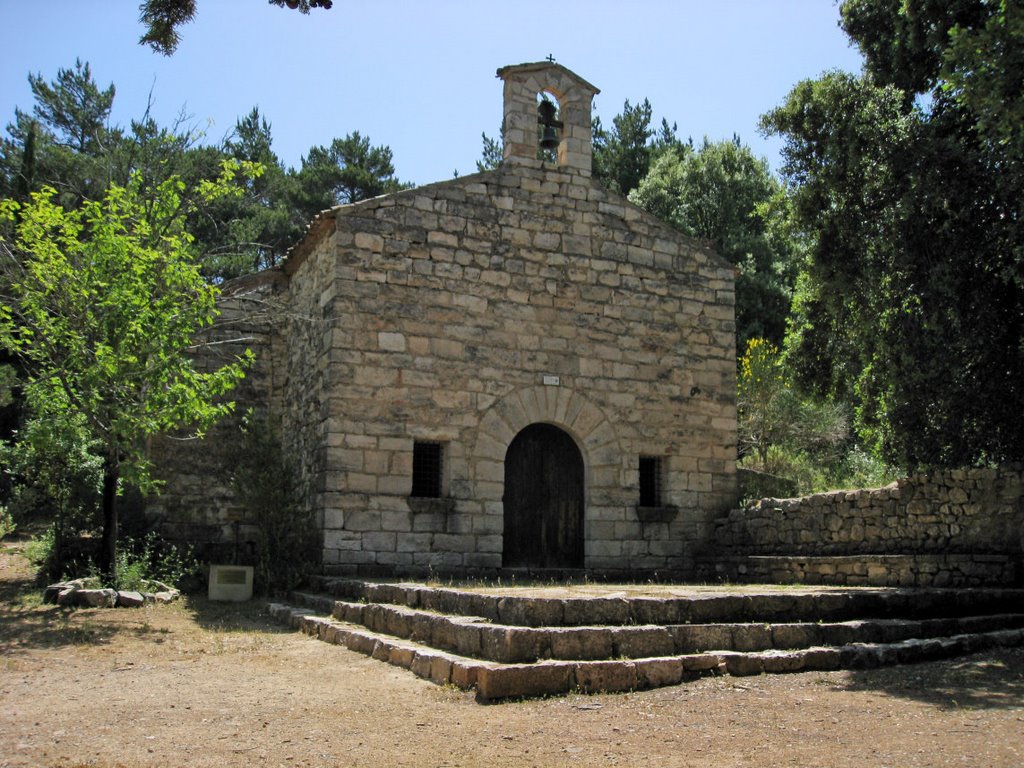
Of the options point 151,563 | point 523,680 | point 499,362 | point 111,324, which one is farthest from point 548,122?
point 523,680

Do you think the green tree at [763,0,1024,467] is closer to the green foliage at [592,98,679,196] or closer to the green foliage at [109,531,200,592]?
the green foliage at [109,531,200,592]

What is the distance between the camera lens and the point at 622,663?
238 inches

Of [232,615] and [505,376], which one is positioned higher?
[505,376]

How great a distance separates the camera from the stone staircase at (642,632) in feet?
19.8

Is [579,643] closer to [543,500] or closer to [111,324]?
[543,500]

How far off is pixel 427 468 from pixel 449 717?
615 centimetres

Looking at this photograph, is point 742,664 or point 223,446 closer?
point 742,664

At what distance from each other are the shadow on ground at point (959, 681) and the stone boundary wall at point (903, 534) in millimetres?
1979

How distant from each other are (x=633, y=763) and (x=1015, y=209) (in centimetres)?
737

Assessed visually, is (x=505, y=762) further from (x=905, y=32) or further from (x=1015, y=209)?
(x=905, y=32)

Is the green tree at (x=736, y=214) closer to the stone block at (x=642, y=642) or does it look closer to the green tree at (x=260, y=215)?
the green tree at (x=260, y=215)

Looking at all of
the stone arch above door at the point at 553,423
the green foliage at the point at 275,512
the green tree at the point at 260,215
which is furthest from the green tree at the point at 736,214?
the green foliage at the point at 275,512

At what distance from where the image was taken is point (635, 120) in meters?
34.2

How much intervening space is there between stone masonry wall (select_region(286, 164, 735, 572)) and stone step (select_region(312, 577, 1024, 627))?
6.33 ft
